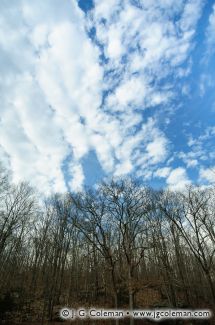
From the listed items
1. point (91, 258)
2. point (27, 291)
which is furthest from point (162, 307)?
point (27, 291)

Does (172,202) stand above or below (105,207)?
above

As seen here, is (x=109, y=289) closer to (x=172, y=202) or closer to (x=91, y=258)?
(x=91, y=258)

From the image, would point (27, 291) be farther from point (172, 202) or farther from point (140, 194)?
point (172, 202)

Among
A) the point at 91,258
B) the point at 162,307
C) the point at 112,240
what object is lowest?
the point at 162,307

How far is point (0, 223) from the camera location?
2209 cm

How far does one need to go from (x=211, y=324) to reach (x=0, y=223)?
21978 mm

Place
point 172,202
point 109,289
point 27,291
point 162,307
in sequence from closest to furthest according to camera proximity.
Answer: point 162,307
point 109,289
point 27,291
point 172,202

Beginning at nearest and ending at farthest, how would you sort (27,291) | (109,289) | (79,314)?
(79,314) → (109,289) → (27,291)

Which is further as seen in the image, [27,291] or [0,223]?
[27,291]

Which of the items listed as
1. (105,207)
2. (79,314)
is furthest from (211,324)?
(105,207)

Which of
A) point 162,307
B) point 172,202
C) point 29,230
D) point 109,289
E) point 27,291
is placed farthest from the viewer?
point 29,230

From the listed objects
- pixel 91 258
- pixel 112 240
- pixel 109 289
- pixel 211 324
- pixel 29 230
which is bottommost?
pixel 211 324

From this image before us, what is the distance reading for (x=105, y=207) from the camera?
20.4 m

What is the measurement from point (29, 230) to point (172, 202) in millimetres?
19076
